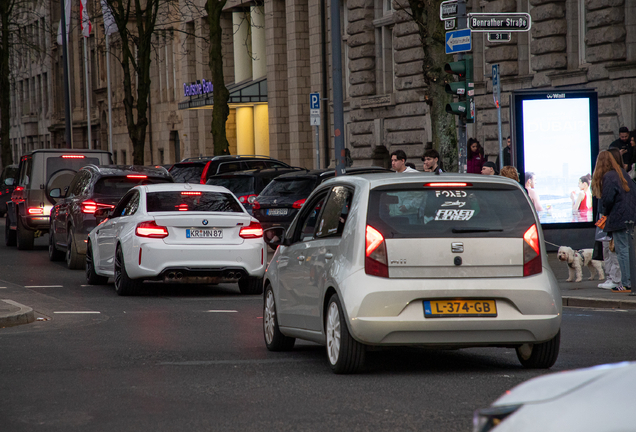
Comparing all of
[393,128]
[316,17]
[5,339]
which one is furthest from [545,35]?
[5,339]

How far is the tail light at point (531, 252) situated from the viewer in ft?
25.5

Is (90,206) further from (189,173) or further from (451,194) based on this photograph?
(451,194)

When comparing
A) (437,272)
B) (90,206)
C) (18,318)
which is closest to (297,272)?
(437,272)

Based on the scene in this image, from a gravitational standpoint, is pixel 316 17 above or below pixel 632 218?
above

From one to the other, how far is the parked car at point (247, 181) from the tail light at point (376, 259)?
51.1ft

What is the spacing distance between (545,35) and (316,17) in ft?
46.4

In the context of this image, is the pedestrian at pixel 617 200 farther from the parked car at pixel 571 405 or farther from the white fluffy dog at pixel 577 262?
the parked car at pixel 571 405

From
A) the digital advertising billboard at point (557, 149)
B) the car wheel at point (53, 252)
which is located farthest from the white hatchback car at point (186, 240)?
the car wheel at point (53, 252)

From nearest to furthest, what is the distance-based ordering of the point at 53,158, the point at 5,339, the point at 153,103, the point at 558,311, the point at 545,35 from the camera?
1. the point at 558,311
2. the point at 5,339
3. the point at 53,158
4. the point at 545,35
5. the point at 153,103

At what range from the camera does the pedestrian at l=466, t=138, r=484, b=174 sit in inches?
923

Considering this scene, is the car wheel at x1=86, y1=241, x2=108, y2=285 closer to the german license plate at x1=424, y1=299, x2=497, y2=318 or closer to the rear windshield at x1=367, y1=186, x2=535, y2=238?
the rear windshield at x1=367, y1=186, x2=535, y2=238

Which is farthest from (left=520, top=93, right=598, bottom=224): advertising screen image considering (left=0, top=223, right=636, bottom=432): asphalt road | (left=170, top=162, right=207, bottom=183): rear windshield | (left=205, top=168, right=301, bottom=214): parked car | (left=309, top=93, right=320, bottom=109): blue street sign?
(left=170, top=162, right=207, bottom=183): rear windshield

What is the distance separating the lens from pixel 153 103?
6169 cm

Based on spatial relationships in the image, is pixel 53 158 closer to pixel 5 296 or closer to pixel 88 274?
pixel 88 274
